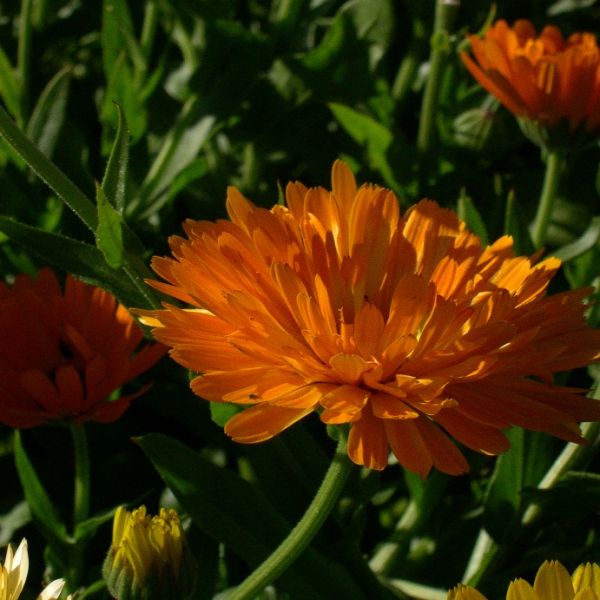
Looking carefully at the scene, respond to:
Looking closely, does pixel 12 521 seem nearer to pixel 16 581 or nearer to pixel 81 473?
pixel 81 473

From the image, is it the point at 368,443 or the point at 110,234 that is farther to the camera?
the point at 110,234

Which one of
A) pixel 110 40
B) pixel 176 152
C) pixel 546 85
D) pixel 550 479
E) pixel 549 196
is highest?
pixel 110 40

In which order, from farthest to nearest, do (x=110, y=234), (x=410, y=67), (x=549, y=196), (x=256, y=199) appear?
1. (x=410, y=67)
2. (x=256, y=199)
3. (x=549, y=196)
4. (x=110, y=234)

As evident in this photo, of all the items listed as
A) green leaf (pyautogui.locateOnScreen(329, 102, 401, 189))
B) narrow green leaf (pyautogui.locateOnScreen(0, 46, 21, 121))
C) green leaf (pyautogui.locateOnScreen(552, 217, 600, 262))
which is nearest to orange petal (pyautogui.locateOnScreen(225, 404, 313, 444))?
green leaf (pyautogui.locateOnScreen(552, 217, 600, 262))

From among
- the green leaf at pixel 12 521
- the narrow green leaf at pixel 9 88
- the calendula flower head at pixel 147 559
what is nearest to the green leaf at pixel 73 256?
the calendula flower head at pixel 147 559

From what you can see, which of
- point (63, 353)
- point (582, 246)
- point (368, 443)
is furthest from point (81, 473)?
point (582, 246)

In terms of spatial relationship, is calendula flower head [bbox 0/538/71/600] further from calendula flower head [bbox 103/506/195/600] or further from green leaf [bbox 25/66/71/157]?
green leaf [bbox 25/66/71/157]

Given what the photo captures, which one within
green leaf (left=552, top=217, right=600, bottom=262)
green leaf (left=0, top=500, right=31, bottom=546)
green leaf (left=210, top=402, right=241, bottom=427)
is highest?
green leaf (left=210, top=402, right=241, bottom=427)
